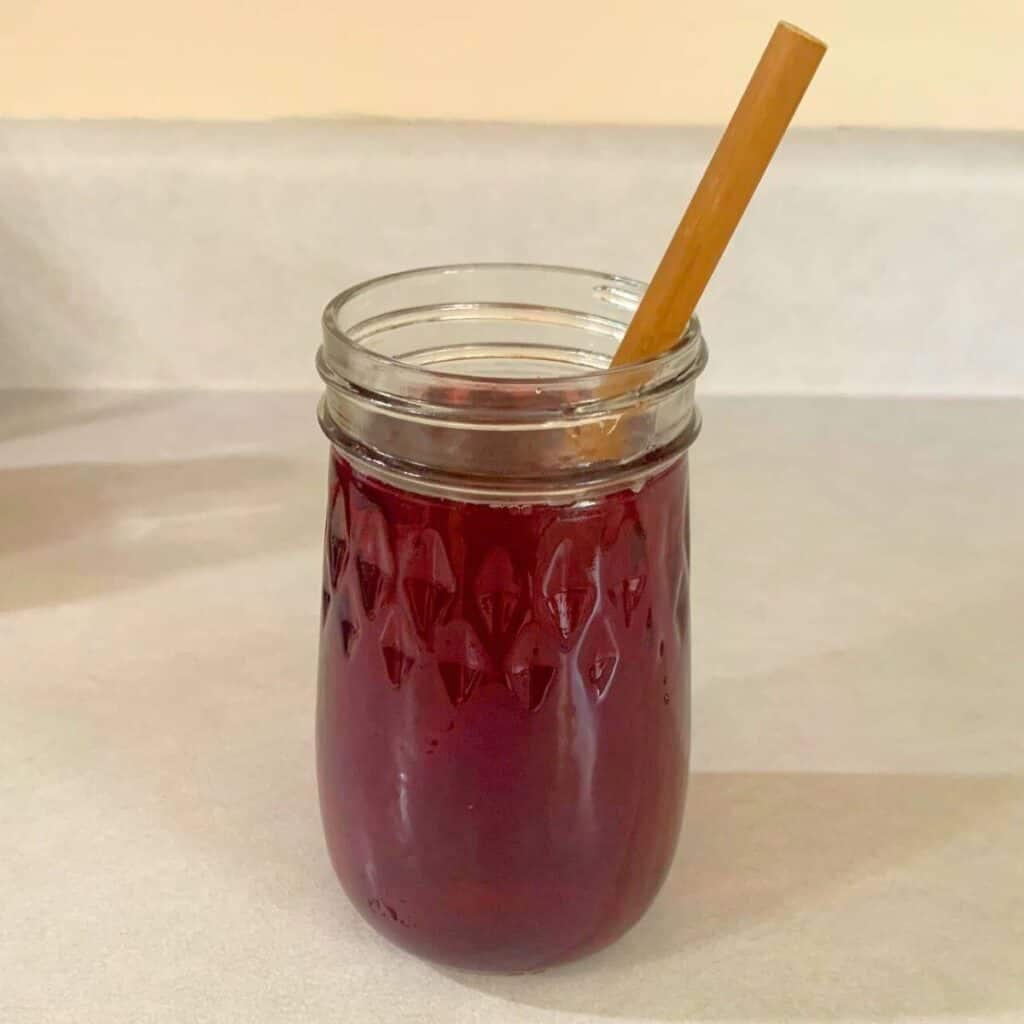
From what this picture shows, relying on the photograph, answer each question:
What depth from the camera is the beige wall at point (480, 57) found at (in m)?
0.81

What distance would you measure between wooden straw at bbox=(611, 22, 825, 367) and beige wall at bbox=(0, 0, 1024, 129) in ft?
1.69

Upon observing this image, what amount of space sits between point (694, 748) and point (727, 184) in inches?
10.8

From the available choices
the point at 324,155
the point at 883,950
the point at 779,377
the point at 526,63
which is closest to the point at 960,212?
the point at 779,377

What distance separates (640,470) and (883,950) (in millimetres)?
201

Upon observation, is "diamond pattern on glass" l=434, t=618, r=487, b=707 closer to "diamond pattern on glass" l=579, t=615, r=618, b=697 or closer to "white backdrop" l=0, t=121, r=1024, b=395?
"diamond pattern on glass" l=579, t=615, r=618, b=697

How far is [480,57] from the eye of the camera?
0.82 meters

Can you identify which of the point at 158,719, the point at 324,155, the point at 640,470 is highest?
the point at 640,470

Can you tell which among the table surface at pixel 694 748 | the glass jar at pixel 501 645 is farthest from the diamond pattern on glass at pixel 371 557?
the table surface at pixel 694 748

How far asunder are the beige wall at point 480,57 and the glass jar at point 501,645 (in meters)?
0.46

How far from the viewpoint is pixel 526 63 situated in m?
0.82

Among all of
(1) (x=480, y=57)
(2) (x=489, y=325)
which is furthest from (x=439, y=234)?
(2) (x=489, y=325)

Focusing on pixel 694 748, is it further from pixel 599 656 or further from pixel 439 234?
pixel 439 234

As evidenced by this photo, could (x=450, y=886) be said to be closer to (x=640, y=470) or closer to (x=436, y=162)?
(x=640, y=470)

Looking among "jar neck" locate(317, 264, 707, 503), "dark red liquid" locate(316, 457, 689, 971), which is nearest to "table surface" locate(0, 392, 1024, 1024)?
"dark red liquid" locate(316, 457, 689, 971)
